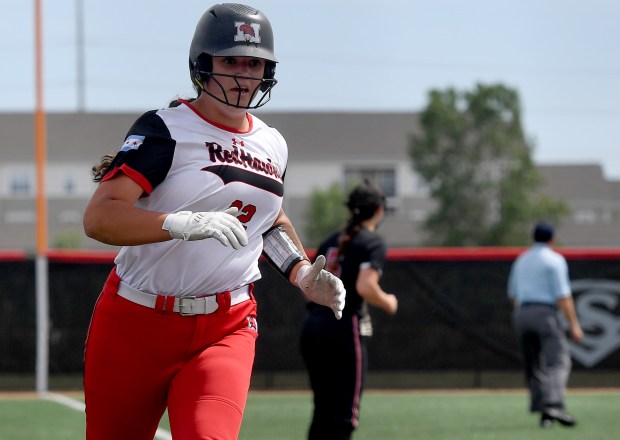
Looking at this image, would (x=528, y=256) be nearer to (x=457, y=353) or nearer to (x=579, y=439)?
(x=579, y=439)

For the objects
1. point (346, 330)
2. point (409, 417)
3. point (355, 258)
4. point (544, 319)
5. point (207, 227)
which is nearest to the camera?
point (207, 227)

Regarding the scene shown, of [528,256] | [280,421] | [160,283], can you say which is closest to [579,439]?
[528,256]

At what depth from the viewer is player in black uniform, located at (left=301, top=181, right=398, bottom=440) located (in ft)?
24.9

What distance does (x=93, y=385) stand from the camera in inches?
193

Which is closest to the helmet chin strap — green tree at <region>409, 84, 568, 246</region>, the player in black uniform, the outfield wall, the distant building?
the player in black uniform

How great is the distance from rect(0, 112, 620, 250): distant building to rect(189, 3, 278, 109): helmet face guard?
60.0 meters

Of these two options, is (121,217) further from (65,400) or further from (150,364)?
(65,400)

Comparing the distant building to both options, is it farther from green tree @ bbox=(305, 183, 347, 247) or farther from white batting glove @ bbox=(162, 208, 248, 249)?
white batting glove @ bbox=(162, 208, 248, 249)

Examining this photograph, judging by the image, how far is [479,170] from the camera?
81938 mm

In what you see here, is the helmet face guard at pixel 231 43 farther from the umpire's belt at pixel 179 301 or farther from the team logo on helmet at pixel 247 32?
the umpire's belt at pixel 179 301

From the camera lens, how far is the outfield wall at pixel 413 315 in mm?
17109

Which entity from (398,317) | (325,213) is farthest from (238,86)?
(325,213)

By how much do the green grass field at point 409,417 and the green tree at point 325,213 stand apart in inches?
1971

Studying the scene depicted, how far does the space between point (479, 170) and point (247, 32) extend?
77771mm
